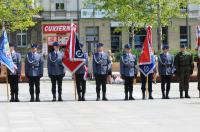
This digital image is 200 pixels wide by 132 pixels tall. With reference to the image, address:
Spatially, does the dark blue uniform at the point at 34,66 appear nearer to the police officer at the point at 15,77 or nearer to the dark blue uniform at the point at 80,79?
the police officer at the point at 15,77

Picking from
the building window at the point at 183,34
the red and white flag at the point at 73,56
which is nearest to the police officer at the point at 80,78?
the red and white flag at the point at 73,56

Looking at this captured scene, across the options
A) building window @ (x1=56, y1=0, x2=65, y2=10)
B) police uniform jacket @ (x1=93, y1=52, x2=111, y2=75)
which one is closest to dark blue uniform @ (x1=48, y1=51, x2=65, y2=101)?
police uniform jacket @ (x1=93, y1=52, x2=111, y2=75)

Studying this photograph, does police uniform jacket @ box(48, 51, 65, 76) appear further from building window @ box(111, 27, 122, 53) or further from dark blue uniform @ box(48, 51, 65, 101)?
building window @ box(111, 27, 122, 53)

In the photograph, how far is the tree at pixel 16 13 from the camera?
46.8 metres

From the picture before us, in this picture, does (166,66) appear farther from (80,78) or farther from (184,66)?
(80,78)

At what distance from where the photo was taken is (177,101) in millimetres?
19016

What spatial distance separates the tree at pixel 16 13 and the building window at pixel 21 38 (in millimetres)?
11662

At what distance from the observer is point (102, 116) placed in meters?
14.9

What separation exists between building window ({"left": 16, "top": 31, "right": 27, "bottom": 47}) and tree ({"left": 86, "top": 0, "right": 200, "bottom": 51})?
49.2 ft

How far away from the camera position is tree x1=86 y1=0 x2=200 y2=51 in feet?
142

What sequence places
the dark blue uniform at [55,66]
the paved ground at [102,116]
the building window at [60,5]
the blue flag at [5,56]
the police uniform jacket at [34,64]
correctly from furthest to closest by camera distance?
1. the building window at [60,5]
2. the dark blue uniform at [55,66]
3. the police uniform jacket at [34,64]
4. the blue flag at [5,56]
5. the paved ground at [102,116]

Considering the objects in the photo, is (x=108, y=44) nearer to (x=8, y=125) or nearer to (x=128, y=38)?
(x=128, y=38)

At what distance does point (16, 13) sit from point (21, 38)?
39.9ft

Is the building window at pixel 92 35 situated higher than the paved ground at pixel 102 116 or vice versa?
the building window at pixel 92 35
